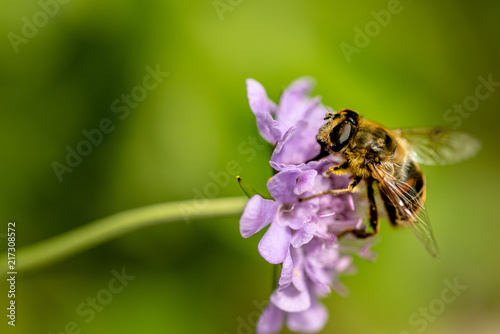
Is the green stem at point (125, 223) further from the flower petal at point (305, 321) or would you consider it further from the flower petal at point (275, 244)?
the flower petal at point (305, 321)

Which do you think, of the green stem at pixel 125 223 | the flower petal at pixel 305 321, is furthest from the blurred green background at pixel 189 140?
the flower petal at pixel 305 321

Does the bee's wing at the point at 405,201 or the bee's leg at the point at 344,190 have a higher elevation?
the bee's leg at the point at 344,190

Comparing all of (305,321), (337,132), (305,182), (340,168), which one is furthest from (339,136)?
(305,321)

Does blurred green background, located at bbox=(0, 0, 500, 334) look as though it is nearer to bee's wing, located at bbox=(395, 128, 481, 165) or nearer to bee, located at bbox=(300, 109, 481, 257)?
bee's wing, located at bbox=(395, 128, 481, 165)

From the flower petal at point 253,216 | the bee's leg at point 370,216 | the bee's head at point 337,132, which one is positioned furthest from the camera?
the bee's leg at point 370,216

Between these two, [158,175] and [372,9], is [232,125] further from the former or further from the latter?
[372,9]

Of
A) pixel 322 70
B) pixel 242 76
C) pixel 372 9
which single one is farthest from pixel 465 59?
pixel 242 76
